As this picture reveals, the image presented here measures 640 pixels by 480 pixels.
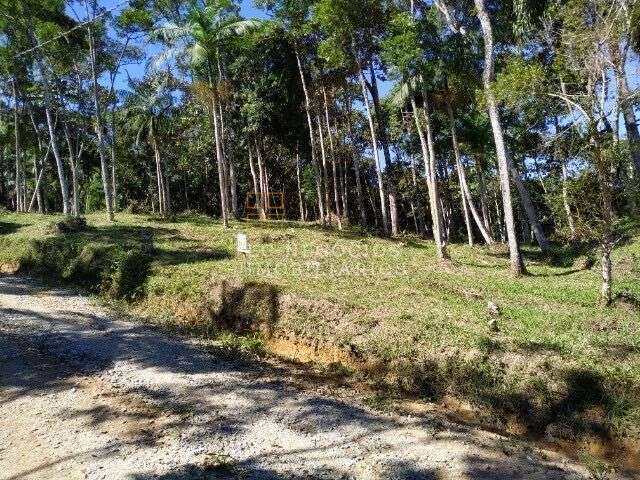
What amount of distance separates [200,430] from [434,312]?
5.51 m

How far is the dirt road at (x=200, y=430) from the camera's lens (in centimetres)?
632

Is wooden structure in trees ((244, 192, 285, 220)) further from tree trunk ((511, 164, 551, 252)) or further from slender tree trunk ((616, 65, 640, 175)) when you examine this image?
slender tree trunk ((616, 65, 640, 175))

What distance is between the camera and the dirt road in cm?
632

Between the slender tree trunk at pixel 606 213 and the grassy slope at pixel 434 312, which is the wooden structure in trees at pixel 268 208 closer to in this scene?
the grassy slope at pixel 434 312

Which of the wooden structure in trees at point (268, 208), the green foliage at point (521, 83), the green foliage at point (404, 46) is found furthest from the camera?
the wooden structure in trees at point (268, 208)

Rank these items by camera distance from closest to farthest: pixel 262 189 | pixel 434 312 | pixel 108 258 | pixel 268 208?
pixel 434 312 < pixel 108 258 < pixel 268 208 < pixel 262 189

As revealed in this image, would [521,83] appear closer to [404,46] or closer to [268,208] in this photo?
[404,46]

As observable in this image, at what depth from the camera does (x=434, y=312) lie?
35.6 feet

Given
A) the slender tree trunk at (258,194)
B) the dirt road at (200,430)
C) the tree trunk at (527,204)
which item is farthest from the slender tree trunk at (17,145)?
the tree trunk at (527,204)

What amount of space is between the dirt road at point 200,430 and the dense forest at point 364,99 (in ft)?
18.4

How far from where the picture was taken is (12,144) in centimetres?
3494

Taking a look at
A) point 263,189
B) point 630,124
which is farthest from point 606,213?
point 263,189

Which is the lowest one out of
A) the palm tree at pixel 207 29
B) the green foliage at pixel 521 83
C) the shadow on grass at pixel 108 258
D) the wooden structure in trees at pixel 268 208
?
the shadow on grass at pixel 108 258

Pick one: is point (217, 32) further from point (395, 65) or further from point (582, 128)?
point (582, 128)
